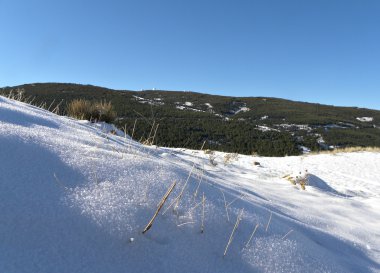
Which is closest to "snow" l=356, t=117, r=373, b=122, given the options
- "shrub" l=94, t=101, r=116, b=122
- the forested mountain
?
the forested mountain

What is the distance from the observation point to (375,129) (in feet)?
111

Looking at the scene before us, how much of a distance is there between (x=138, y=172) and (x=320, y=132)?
98.4 ft

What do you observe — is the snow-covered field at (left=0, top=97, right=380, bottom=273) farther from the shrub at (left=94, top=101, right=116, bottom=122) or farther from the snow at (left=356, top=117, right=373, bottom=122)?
the snow at (left=356, top=117, right=373, bottom=122)

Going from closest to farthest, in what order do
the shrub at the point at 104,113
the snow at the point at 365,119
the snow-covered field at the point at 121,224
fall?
1. the snow-covered field at the point at 121,224
2. the shrub at the point at 104,113
3. the snow at the point at 365,119

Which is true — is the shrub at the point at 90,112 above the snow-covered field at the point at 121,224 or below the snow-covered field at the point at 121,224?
above

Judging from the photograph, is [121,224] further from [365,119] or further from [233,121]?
[365,119]

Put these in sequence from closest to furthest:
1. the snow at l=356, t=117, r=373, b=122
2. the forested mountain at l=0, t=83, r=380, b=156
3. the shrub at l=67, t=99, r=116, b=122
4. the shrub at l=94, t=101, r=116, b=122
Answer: the shrub at l=67, t=99, r=116, b=122
the shrub at l=94, t=101, r=116, b=122
the forested mountain at l=0, t=83, r=380, b=156
the snow at l=356, t=117, r=373, b=122

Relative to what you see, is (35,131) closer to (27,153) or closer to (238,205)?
(27,153)

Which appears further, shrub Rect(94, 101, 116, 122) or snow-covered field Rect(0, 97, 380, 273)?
shrub Rect(94, 101, 116, 122)

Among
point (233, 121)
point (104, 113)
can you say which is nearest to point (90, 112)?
point (104, 113)

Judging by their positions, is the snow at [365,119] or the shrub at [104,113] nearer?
the shrub at [104,113]

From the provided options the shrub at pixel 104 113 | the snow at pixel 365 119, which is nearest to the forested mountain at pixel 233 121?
the snow at pixel 365 119

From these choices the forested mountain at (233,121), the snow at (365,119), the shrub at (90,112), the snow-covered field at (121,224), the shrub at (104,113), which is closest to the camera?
the snow-covered field at (121,224)

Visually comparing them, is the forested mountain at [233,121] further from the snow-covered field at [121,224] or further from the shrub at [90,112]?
the snow-covered field at [121,224]
